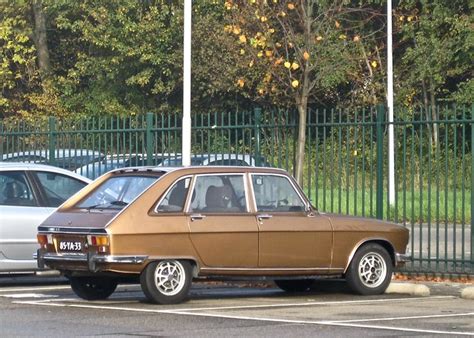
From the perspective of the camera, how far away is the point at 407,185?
18578 millimetres

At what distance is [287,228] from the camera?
14.9 meters

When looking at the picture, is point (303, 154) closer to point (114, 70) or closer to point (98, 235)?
point (98, 235)

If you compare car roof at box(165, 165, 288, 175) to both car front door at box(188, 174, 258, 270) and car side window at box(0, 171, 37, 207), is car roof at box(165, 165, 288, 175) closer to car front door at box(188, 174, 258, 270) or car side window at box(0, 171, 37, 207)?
car front door at box(188, 174, 258, 270)

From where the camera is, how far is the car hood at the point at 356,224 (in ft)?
50.0

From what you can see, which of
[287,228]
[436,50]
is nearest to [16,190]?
[287,228]

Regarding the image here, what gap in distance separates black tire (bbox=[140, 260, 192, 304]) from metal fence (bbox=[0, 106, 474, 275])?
12.3ft

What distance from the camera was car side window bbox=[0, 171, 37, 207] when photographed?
16641 mm

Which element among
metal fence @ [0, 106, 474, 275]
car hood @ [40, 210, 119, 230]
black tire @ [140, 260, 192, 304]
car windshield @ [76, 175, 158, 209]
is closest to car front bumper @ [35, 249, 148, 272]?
black tire @ [140, 260, 192, 304]

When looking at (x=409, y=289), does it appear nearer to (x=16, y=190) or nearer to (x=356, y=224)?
(x=356, y=224)

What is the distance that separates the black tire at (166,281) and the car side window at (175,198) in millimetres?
596

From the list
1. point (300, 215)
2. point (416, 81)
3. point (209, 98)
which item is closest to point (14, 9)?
point (209, 98)

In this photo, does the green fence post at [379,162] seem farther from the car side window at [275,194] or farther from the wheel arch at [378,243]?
the car side window at [275,194]

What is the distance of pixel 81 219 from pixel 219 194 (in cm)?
162

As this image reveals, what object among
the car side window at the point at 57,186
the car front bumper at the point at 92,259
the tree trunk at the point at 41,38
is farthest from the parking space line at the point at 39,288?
the tree trunk at the point at 41,38
